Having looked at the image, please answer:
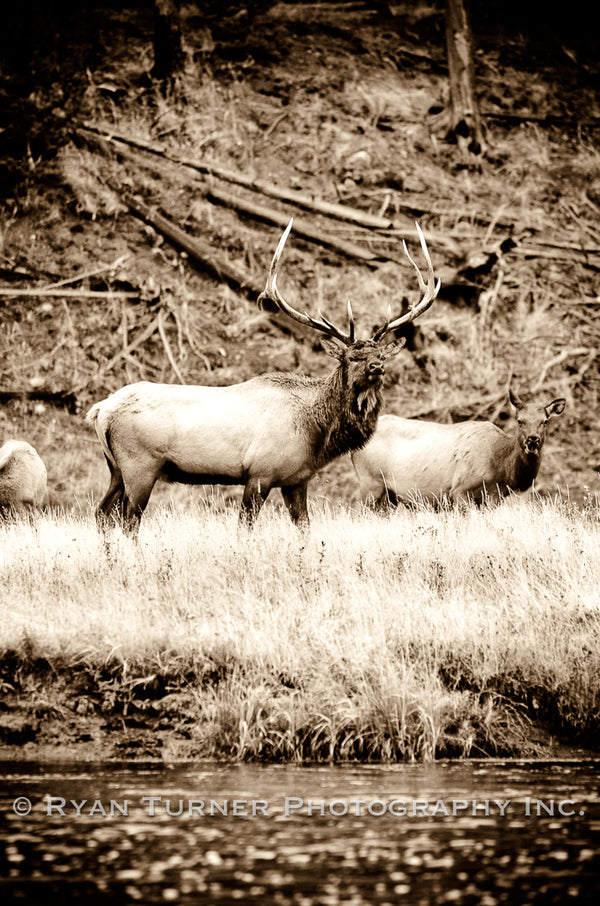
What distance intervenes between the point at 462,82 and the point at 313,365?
6464 millimetres

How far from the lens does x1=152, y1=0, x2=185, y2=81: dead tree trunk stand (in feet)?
77.7

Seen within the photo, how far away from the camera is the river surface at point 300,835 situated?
6.03m

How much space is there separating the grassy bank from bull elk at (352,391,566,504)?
3.36 m

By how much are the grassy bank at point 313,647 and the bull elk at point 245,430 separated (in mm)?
1592

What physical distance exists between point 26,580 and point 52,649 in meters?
1.67

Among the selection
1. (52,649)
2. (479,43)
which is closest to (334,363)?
(479,43)

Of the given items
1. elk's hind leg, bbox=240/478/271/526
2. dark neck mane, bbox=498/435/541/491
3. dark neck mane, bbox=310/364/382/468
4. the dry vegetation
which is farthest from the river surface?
dark neck mane, bbox=498/435/541/491

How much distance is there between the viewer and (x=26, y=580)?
10898 mm

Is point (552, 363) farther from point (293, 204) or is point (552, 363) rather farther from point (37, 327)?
point (37, 327)

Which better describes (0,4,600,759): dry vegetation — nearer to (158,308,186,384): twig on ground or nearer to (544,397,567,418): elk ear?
(158,308,186,384): twig on ground

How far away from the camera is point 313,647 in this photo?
9.33 m

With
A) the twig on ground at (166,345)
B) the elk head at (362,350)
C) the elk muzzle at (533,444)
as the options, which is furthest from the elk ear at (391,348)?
the twig on ground at (166,345)

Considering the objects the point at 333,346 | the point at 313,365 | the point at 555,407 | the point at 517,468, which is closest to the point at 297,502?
the point at 333,346

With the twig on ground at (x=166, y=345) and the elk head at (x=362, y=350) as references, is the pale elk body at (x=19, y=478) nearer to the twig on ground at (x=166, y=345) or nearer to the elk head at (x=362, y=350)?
the elk head at (x=362, y=350)
